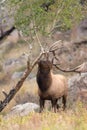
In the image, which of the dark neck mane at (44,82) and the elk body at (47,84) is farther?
the dark neck mane at (44,82)

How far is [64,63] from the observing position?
3556 centimetres

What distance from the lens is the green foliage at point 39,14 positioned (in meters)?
19.8

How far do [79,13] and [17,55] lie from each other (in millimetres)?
21157

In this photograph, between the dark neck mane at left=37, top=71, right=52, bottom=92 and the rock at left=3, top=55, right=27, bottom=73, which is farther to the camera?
the rock at left=3, top=55, right=27, bottom=73

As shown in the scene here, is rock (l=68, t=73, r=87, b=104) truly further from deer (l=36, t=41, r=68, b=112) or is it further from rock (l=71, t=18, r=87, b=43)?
rock (l=71, t=18, r=87, b=43)

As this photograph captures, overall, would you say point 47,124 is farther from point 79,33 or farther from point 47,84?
point 79,33

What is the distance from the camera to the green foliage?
779 inches

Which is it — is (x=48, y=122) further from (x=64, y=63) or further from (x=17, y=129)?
(x=64, y=63)

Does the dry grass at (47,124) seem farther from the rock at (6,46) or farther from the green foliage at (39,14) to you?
the rock at (6,46)

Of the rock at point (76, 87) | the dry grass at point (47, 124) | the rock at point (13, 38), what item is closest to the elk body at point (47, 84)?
the rock at point (76, 87)

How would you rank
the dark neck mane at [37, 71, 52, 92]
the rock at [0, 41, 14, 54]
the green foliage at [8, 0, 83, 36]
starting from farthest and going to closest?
the rock at [0, 41, 14, 54], the green foliage at [8, 0, 83, 36], the dark neck mane at [37, 71, 52, 92]

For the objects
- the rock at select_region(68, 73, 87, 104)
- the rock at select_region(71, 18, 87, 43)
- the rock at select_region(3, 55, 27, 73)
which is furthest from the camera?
the rock at select_region(3, 55, 27, 73)

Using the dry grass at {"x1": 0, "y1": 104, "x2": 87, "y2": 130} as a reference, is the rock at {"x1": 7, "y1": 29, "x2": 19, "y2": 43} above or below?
below

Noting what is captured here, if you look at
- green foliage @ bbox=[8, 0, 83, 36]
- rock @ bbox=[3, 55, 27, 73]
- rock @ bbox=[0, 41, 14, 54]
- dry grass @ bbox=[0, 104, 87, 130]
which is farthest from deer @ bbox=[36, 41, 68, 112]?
rock @ bbox=[0, 41, 14, 54]
